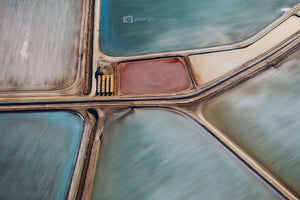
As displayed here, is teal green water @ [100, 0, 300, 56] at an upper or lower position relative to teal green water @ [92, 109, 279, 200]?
upper

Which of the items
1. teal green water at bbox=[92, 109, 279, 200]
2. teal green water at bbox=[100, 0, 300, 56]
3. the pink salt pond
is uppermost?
teal green water at bbox=[100, 0, 300, 56]

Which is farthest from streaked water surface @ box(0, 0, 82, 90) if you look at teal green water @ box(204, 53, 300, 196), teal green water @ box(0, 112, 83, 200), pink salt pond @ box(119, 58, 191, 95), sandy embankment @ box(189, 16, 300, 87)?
teal green water @ box(204, 53, 300, 196)

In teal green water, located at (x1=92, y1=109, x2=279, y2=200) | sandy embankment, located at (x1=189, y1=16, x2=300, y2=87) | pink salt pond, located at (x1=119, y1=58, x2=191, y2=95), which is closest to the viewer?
teal green water, located at (x1=92, y1=109, x2=279, y2=200)

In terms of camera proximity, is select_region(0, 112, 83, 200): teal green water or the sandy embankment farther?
the sandy embankment

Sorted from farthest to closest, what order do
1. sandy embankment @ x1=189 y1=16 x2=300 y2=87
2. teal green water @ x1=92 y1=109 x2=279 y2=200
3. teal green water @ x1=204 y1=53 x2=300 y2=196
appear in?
sandy embankment @ x1=189 y1=16 x2=300 y2=87, teal green water @ x1=204 y1=53 x2=300 y2=196, teal green water @ x1=92 y1=109 x2=279 y2=200

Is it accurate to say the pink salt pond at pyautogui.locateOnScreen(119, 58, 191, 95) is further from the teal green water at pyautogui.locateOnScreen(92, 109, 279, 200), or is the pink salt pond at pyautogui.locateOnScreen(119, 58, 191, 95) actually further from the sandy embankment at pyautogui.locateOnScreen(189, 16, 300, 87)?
the teal green water at pyautogui.locateOnScreen(92, 109, 279, 200)

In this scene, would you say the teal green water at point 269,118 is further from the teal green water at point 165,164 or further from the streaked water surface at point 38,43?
the streaked water surface at point 38,43

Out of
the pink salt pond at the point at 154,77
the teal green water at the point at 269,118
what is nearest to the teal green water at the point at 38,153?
the pink salt pond at the point at 154,77
